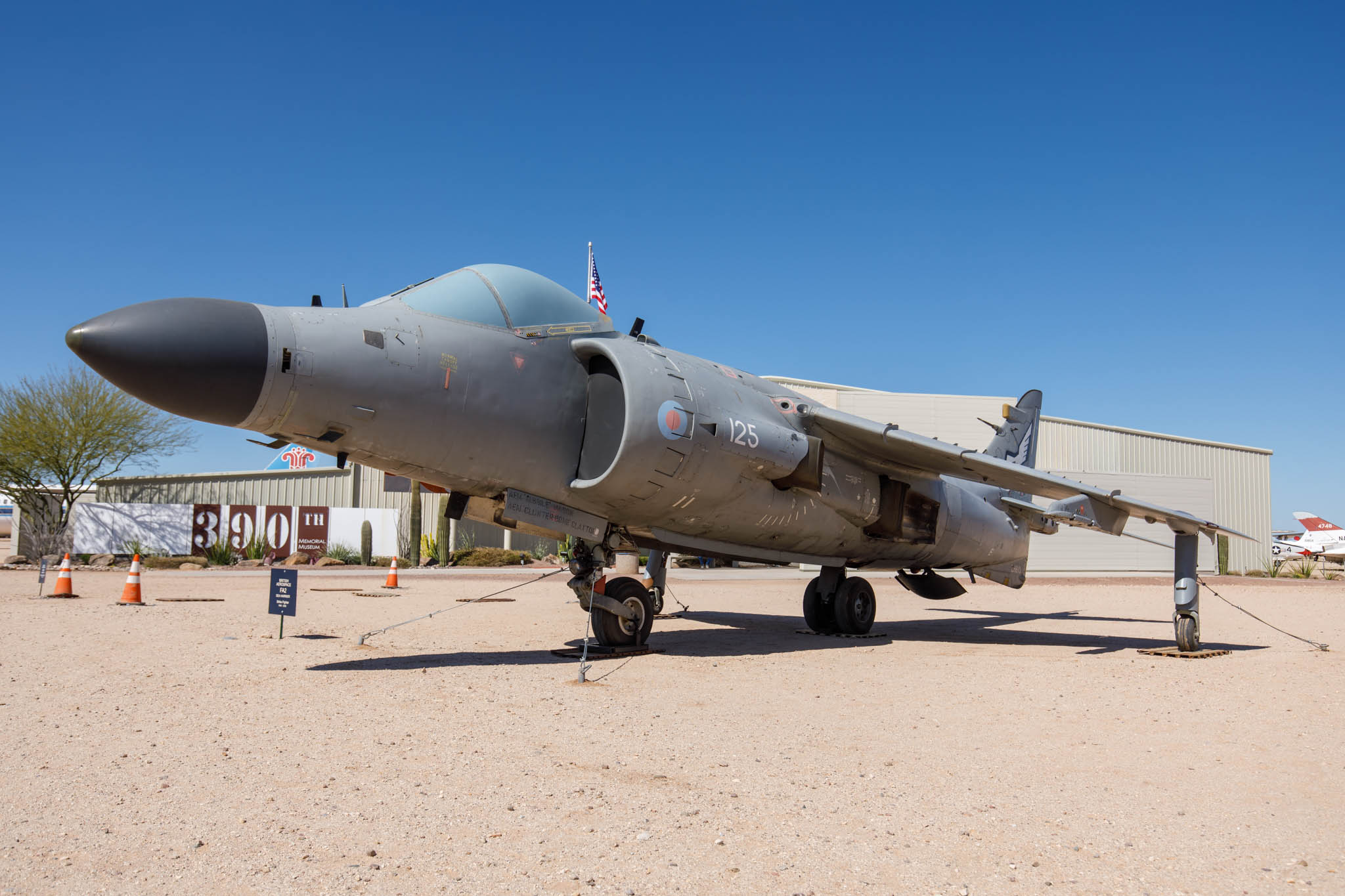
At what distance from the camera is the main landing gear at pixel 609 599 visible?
27.7ft

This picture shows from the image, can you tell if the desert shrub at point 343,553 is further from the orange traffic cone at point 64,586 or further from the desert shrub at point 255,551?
the orange traffic cone at point 64,586

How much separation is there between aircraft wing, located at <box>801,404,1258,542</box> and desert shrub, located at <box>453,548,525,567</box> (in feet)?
76.3

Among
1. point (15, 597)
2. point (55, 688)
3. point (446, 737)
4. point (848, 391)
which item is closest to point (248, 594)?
point (15, 597)

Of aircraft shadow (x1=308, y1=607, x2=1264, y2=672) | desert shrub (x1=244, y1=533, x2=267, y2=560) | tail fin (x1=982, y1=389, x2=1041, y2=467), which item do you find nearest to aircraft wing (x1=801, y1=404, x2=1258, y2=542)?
aircraft shadow (x1=308, y1=607, x2=1264, y2=672)

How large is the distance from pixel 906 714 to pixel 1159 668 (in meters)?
4.14

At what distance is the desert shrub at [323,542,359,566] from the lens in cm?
3056

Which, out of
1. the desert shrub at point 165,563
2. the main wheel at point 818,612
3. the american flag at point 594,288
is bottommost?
the desert shrub at point 165,563

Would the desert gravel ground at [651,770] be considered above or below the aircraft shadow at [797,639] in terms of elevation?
above

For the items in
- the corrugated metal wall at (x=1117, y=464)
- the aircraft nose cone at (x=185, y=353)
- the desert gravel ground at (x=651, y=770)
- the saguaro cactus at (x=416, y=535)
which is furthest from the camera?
the corrugated metal wall at (x=1117, y=464)

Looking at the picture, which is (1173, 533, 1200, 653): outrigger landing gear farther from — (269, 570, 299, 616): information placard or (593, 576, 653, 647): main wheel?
(269, 570, 299, 616): information placard

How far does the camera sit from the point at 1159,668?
848 cm

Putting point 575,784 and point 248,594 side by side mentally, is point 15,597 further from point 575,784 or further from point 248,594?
point 575,784

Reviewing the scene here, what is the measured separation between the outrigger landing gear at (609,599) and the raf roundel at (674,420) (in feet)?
4.92

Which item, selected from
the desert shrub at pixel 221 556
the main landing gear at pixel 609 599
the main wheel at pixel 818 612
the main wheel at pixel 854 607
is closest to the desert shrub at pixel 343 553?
the desert shrub at pixel 221 556
